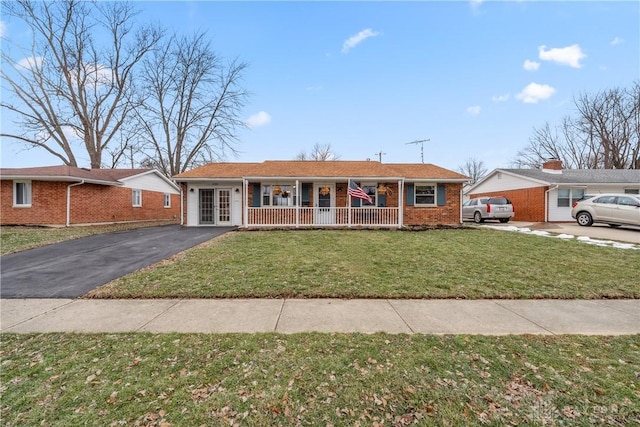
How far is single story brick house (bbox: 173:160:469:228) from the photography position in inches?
537

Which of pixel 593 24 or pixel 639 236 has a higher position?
pixel 593 24

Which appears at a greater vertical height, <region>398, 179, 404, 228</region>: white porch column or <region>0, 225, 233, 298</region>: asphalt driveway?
<region>398, 179, 404, 228</region>: white porch column

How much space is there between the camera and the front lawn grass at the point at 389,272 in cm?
487

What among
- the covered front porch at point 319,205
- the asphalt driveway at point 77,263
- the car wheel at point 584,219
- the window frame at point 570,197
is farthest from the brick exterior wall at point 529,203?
the asphalt driveway at point 77,263

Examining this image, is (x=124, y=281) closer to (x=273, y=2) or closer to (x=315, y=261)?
(x=315, y=261)

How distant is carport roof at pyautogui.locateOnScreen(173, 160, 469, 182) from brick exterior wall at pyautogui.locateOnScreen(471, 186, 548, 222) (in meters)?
6.80

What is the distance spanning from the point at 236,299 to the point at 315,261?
271cm

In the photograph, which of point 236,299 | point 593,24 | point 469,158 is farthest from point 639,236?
point 469,158

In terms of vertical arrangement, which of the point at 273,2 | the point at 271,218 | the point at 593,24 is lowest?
the point at 271,218

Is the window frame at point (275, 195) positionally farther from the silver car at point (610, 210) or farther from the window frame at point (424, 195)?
the silver car at point (610, 210)

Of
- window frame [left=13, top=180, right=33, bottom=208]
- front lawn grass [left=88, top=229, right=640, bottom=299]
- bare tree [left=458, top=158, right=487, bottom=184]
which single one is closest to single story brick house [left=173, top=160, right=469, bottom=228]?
front lawn grass [left=88, top=229, right=640, bottom=299]

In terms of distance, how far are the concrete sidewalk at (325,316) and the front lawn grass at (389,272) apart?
12.4 inches

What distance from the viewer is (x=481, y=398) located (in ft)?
7.24

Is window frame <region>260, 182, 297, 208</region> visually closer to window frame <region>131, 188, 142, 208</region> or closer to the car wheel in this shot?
window frame <region>131, 188, 142, 208</region>
